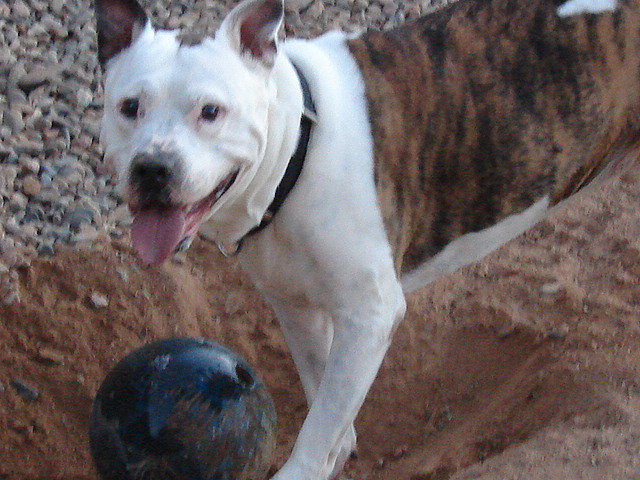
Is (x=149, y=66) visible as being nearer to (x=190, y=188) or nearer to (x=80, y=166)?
(x=190, y=188)

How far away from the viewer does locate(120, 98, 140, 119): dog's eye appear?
278 centimetres

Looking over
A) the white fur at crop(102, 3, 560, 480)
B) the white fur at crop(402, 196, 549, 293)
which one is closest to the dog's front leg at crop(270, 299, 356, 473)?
the white fur at crop(102, 3, 560, 480)

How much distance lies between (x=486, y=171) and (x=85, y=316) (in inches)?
70.2

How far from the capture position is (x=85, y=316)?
13.9 feet

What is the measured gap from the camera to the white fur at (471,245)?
3.64 meters

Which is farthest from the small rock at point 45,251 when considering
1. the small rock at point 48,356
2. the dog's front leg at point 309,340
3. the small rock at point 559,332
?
the small rock at point 559,332

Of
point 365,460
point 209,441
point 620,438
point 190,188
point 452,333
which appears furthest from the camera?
point 452,333

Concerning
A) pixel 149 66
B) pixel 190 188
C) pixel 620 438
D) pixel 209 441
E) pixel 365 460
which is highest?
pixel 149 66

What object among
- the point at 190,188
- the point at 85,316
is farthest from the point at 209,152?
the point at 85,316

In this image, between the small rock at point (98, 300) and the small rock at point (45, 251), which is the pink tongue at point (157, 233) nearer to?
the small rock at point (98, 300)

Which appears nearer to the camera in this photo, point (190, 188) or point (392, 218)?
point (190, 188)

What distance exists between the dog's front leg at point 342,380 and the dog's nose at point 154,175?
77 centimetres

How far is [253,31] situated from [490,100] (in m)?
0.94

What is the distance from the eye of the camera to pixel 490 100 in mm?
3465
